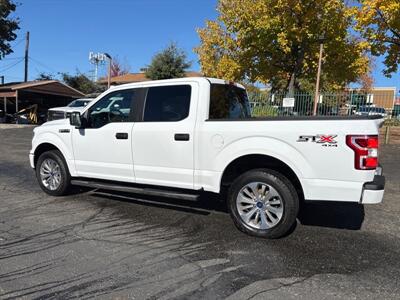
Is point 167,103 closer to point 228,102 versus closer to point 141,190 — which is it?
point 228,102

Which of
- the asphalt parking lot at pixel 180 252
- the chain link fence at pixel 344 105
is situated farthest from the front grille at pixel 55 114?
the asphalt parking lot at pixel 180 252

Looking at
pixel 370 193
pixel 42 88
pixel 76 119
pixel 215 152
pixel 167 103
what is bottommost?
pixel 370 193

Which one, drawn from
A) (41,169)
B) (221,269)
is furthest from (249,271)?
(41,169)

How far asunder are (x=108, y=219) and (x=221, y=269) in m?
2.27

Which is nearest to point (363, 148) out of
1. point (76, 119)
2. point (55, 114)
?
point (76, 119)

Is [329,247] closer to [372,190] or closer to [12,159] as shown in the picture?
[372,190]

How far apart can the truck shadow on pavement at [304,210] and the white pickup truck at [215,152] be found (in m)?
0.60

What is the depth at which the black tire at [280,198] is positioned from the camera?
4.98 m

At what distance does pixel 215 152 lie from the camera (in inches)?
213

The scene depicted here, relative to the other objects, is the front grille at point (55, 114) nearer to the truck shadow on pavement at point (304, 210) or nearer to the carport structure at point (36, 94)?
the carport structure at point (36, 94)

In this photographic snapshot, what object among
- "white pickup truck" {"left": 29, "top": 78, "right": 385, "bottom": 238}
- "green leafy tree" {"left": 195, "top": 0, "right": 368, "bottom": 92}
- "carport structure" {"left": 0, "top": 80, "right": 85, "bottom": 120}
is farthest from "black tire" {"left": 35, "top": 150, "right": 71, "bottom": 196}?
"carport structure" {"left": 0, "top": 80, "right": 85, "bottom": 120}

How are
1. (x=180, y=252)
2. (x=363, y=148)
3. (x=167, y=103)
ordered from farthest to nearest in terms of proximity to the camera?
(x=167, y=103), (x=180, y=252), (x=363, y=148)

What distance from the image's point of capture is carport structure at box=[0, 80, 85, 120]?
29.7 metres

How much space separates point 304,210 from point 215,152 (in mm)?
2002
